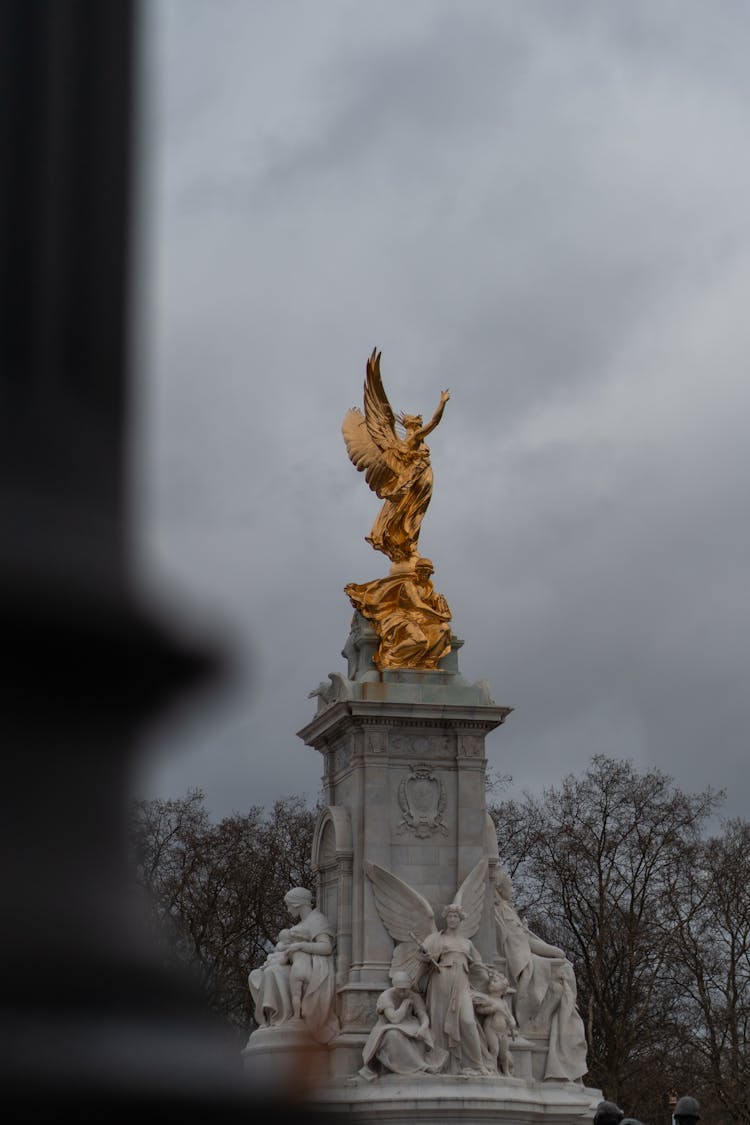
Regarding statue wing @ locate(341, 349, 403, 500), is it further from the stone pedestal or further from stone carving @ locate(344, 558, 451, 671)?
the stone pedestal

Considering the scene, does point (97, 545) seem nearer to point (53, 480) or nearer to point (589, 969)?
→ point (53, 480)

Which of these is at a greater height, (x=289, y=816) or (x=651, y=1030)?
(x=289, y=816)

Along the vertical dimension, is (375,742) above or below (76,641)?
above

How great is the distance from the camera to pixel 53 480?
46.9 inches

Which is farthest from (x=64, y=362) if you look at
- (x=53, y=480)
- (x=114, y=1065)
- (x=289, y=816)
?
(x=289, y=816)

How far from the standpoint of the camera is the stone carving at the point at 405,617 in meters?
22.8

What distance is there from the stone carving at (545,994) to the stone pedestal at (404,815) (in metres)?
0.20

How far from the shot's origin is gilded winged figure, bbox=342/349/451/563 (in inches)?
928

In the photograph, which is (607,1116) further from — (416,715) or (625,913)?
(625,913)

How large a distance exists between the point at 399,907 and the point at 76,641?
68.0ft

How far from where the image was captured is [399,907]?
70.8 ft

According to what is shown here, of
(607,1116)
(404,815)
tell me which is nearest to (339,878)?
(404,815)

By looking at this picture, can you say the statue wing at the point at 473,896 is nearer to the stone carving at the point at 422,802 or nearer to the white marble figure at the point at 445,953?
the white marble figure at the point at 445,953

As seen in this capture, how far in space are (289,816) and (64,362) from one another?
49171 mm
